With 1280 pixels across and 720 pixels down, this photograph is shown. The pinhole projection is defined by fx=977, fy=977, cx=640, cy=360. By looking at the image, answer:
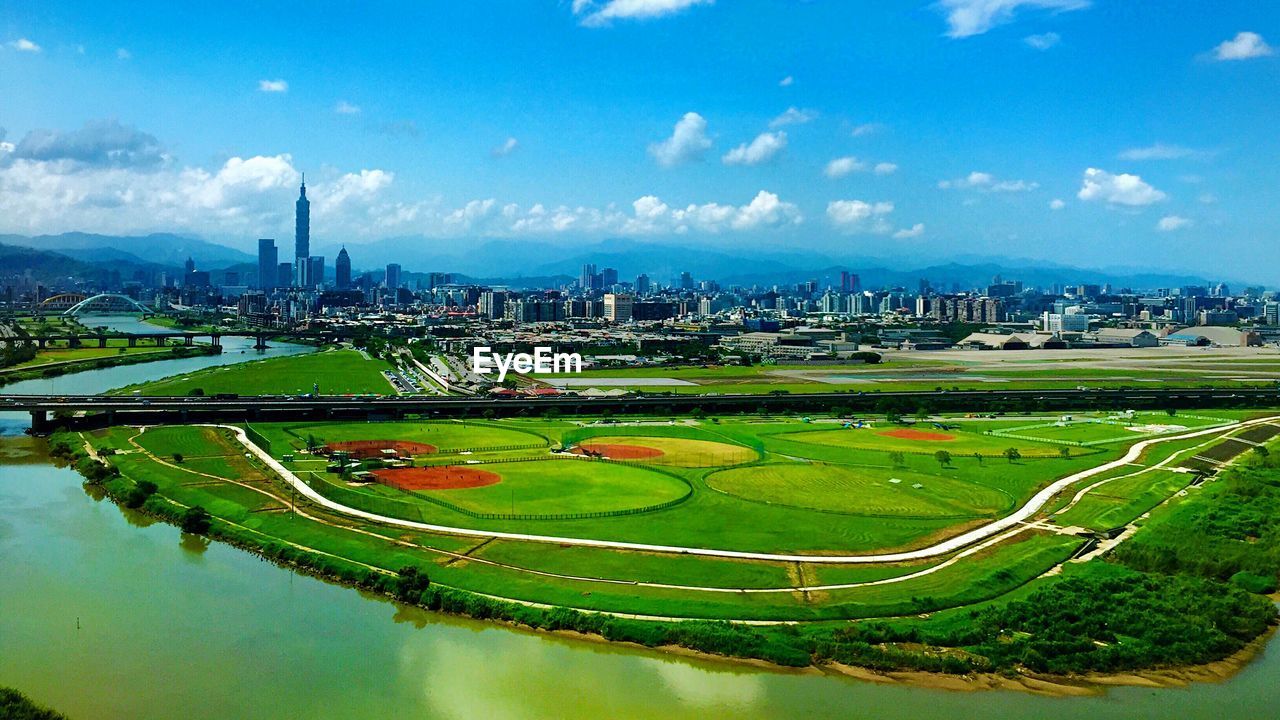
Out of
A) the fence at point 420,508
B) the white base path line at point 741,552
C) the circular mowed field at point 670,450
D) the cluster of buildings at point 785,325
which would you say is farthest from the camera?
the cluster of buildings at point 785,325

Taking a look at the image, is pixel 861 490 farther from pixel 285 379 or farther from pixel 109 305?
pixel 109 305

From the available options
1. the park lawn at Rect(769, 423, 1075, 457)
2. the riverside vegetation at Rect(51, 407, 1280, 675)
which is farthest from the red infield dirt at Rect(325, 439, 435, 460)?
the park lawn at Rect(769, 423, 1075, 457)

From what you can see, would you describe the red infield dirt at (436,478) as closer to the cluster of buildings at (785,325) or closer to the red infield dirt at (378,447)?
the red infield dirt at (378,447)

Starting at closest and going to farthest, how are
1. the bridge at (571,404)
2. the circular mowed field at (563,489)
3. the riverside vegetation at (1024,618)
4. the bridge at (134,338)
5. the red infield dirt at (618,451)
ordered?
1. the riverside vegetation at (1024,618)
2. the circular mowed field at (563,489)
3. the red infield dirt at (618,451)
4. the bridge at (571,404)
5. the bridge at (134,338)

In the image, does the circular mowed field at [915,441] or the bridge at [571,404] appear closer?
the circular mowed field at [915,441]

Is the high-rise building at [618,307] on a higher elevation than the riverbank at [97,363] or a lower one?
higher

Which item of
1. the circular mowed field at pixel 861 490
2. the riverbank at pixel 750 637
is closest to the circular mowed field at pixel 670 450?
the circular mowed field at pixel 861 490
